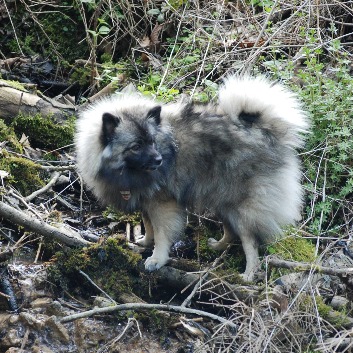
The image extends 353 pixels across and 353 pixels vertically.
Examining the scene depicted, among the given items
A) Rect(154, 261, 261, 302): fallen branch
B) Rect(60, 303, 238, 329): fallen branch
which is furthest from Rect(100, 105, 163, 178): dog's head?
Rect(60, 303, 238, 329): fallen branch

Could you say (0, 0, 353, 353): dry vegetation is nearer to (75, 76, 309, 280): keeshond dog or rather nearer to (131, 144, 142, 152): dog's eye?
(75, 76, 309, 280): keeshond dog

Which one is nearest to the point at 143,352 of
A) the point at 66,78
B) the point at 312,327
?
the point at 312,327

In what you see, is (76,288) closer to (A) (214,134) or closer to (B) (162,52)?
(A) (214,134)

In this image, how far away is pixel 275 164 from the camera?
5965 mm

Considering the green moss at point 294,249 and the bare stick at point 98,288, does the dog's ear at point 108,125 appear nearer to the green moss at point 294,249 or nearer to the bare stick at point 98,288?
the bare stick at point 98,288

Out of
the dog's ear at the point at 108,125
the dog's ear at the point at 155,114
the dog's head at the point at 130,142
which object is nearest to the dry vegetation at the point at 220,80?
the dog's head at the point at 130,142

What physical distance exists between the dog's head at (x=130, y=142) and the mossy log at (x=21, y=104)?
6.00 feet

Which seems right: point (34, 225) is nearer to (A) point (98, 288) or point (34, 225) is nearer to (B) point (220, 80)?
(A) point (98, 288)

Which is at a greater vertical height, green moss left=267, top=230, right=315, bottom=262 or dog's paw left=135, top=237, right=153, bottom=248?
green moss left=267, top=230, right=315, bottom=262

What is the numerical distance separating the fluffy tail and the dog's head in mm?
654

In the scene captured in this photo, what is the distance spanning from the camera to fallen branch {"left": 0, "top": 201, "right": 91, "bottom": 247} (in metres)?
5.77

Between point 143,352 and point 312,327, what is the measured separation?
1276 mm

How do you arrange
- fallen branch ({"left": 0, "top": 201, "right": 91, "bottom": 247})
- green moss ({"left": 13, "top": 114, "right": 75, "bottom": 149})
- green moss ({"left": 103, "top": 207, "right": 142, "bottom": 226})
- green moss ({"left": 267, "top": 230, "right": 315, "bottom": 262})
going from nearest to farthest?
fallen branch ({"left": 0, "top": 201, "right": 91, "bottom": 247})
green moss ({"left": 267, "top": 230, "right": 315, "bottom": 262})
green moss ({"left": 103, "top": 207, "right": 142, "bottom": 226})
green moss ({"left": 13, "top": 114, "right": 75, "bottom": 149})

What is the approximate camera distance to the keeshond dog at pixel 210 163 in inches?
232
